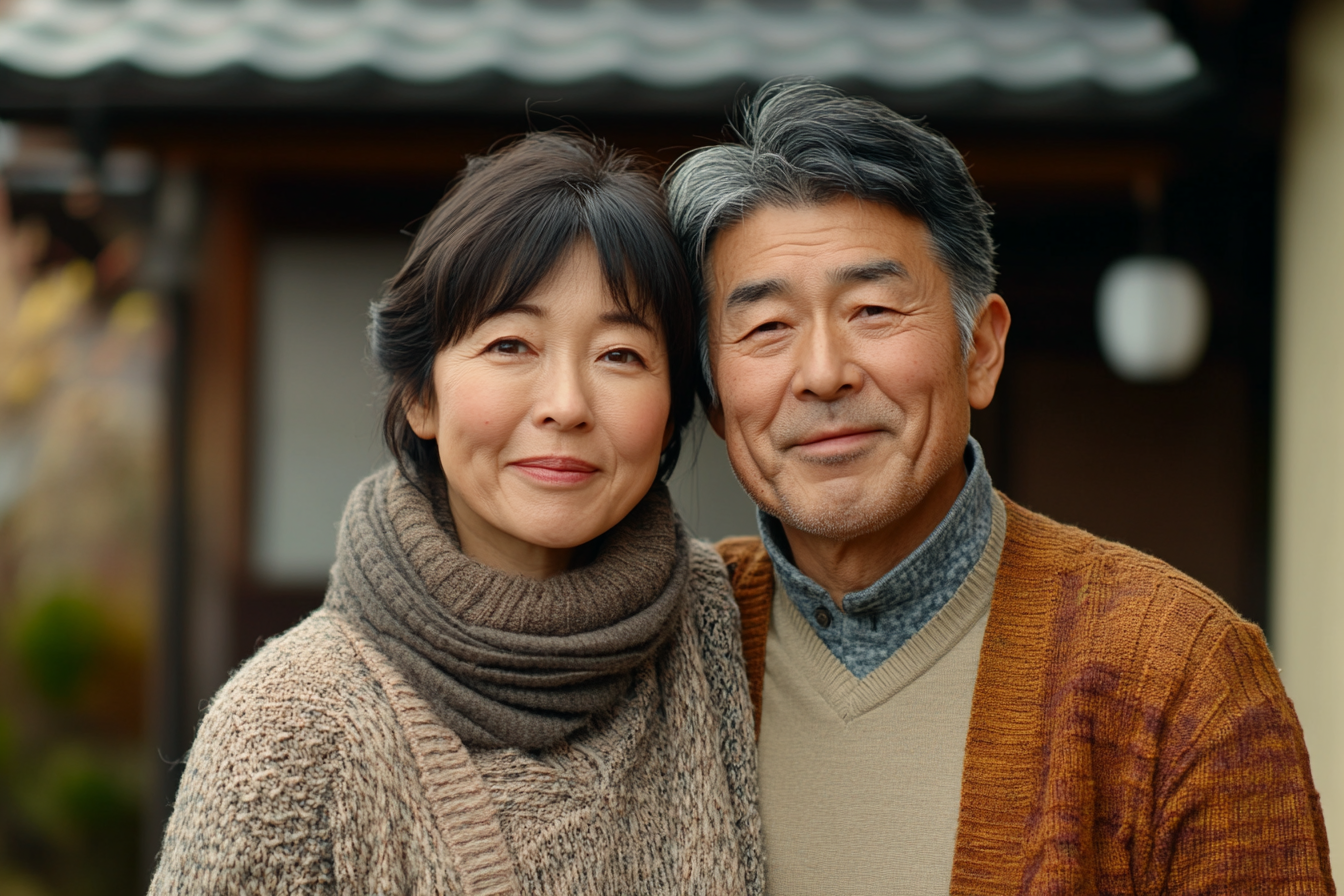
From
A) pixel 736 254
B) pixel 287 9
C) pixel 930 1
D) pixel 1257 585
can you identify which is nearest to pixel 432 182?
pixel 287 9

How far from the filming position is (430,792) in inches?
75.5

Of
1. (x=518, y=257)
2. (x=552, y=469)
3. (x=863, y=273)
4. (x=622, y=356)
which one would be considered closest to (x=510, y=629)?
(x=552, y=469)

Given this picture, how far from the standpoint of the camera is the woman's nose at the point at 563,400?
2.05m

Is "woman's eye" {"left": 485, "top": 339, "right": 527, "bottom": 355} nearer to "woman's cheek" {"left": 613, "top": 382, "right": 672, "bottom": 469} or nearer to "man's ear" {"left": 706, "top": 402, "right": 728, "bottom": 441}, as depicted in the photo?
"woman's cheek" {"left": 613, "top": 382, "right": 672, "bottom": 469}

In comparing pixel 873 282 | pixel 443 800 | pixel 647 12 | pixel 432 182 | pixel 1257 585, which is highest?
pixel 647 12

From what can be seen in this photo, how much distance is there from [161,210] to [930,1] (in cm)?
329

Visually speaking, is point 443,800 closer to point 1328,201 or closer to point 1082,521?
point 1328,201

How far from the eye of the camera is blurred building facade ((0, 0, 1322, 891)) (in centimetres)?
425

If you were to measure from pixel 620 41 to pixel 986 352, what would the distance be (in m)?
2.50

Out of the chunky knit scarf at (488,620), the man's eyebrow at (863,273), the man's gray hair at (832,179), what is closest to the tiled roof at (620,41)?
the man's gray hair at (832,179)

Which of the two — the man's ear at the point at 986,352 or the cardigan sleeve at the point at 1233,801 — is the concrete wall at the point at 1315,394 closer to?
the man's ear at the point at 986,352

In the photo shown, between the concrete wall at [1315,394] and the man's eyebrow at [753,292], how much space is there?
261 cm

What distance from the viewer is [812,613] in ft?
8.16

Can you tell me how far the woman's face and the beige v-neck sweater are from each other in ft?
1.96
